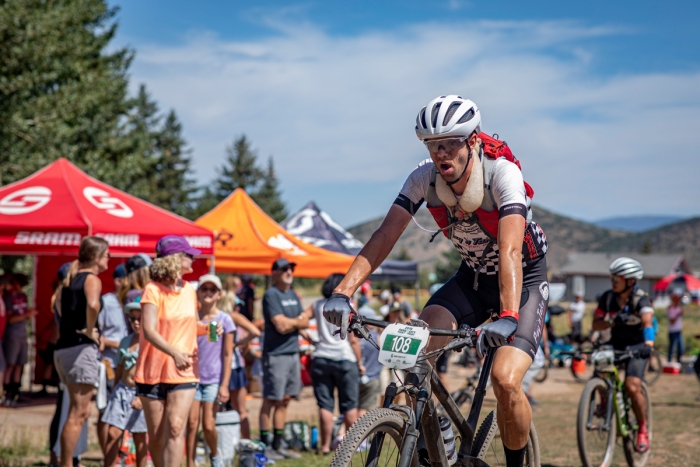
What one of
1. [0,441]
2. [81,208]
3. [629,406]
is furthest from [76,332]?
[629,406]

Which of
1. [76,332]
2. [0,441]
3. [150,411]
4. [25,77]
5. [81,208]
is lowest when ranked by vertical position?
[0,441]

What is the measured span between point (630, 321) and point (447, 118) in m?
4.89

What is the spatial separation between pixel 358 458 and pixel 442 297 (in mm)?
1275

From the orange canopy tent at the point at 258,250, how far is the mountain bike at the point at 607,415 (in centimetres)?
665

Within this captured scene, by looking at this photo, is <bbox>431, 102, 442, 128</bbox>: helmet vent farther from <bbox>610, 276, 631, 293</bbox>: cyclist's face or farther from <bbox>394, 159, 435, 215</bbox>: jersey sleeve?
<bbox>610, 276, 631, 293</bbox>: cyclist's face

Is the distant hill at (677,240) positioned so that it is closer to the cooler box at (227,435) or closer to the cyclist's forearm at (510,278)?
the cooler box at (227,435)

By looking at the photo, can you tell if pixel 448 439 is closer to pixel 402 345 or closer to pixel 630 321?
pixel 402 345

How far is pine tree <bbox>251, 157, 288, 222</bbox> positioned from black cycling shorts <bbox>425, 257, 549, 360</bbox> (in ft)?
224

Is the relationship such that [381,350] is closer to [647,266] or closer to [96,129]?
[96,129]

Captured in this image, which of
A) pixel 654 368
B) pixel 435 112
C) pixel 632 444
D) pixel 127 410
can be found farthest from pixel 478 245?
pixel 654 368

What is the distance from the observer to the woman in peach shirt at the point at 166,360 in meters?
5.48

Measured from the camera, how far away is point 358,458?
3.53m

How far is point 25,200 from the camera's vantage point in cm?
1031

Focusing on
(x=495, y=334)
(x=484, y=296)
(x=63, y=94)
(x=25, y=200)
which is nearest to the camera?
(x=495, y=334)
